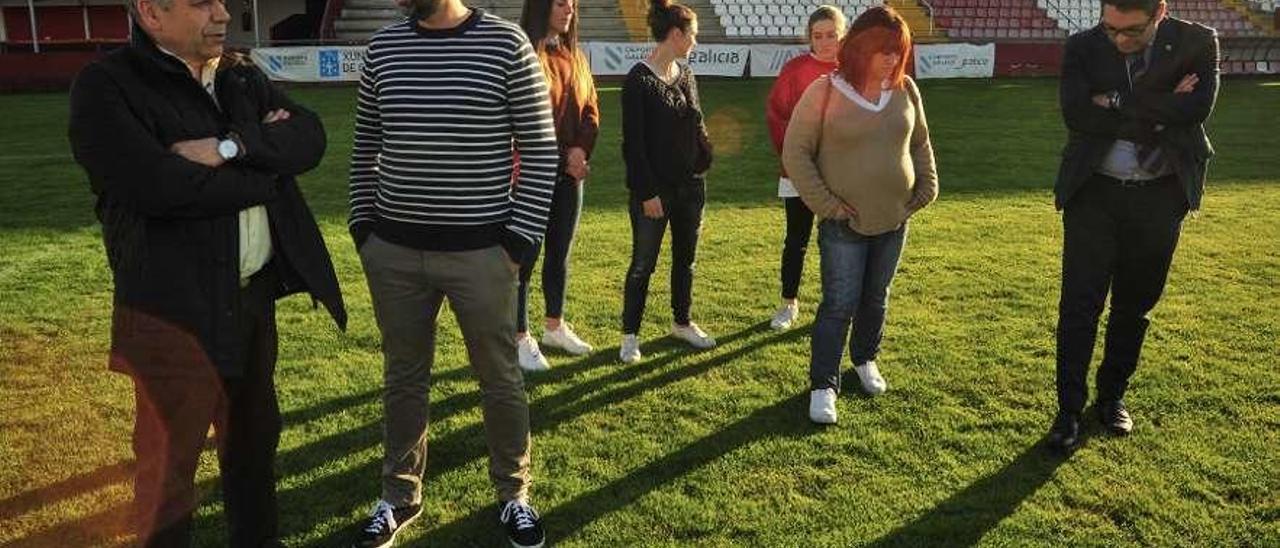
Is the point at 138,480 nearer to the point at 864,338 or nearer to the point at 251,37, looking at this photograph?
the point at 864,338

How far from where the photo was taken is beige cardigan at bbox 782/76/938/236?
3.89 m

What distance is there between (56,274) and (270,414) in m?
4.85

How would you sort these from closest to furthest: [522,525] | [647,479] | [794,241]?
[522,525] < [647,479] < [794,241]

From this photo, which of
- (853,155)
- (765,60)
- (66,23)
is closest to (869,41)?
(853,155)

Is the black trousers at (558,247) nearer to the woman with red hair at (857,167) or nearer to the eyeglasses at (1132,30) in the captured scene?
the woman with red hair at (857,167)

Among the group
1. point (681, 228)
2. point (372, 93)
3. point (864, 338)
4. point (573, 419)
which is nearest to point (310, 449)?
point (573, 419)

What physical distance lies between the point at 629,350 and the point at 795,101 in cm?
157

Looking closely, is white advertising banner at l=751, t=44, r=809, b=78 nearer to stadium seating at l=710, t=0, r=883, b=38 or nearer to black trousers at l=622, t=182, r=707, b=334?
stadium seating at l=710, t=0, r=883, b=38

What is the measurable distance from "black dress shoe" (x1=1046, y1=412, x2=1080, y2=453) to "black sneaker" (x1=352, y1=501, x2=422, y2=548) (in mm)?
2528

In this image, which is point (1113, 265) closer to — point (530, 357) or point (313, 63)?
point (530, 357)

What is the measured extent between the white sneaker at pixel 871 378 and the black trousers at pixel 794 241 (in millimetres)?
1070

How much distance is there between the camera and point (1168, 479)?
12.1 ft

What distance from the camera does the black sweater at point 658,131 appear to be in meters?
4.60

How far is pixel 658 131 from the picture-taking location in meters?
4.66
